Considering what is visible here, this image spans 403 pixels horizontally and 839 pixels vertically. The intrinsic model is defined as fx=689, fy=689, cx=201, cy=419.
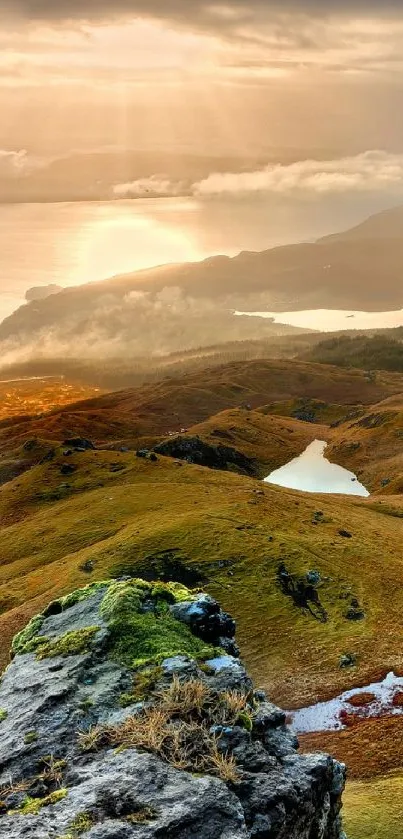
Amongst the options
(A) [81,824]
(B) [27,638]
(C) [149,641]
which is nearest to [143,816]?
(A) [81,824]

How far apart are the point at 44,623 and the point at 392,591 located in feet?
150

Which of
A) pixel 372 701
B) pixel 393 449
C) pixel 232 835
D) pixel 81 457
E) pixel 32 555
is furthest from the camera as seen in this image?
pixel 393 449

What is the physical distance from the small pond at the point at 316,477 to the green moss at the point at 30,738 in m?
120

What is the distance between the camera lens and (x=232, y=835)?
1322cm

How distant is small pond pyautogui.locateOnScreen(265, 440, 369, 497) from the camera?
14138 cm

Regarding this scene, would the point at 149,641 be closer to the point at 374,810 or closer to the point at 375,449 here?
the point at 374,810

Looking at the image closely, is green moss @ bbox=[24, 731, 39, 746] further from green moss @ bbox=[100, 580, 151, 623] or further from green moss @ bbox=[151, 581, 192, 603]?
green moss @ bbox=[151, 581, 192, 603]

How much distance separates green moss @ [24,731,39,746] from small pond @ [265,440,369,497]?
120m

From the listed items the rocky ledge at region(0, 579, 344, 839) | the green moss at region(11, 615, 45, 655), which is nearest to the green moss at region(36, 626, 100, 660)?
the rocky ledge at region(0, 579, 344, 839)

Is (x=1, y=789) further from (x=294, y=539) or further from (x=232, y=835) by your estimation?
(x=294, y=539)

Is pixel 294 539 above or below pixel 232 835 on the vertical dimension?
below

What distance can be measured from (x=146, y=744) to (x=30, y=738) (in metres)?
3.45

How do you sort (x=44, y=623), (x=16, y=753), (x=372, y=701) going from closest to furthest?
(x=16, y=753) < (x=44, y=623) < (x=372, y=701)

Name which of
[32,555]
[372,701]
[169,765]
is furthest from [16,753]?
[32,555]
